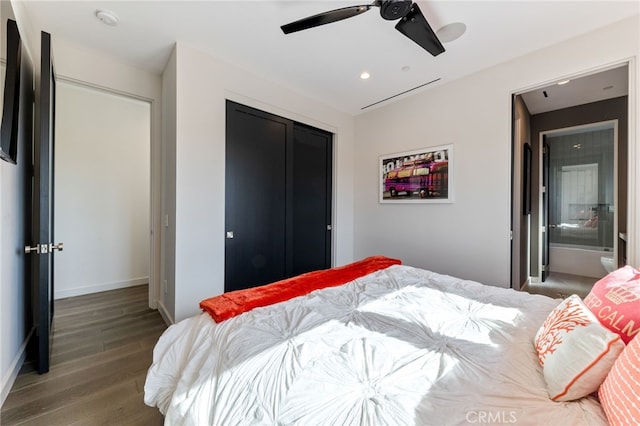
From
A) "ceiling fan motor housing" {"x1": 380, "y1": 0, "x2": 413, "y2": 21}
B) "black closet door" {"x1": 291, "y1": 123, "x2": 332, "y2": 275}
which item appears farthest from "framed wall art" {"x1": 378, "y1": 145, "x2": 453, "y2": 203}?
"ceiling fan motor housing" {"x1": 380, "y1": 0, "x2": 413, "y2": 21}

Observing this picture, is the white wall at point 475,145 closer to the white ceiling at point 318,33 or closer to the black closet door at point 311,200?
the white ceiling at point 318,33

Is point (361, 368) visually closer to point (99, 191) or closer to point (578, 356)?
point (578, 356)

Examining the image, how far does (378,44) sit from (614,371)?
255 cm

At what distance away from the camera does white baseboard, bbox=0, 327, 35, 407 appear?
5.08 feet

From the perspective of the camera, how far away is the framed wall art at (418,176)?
294 cm

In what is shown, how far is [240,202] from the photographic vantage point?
2.80m

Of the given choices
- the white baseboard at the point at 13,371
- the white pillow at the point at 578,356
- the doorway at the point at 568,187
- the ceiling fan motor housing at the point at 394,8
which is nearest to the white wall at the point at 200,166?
the white baseboard at the point at 13,371

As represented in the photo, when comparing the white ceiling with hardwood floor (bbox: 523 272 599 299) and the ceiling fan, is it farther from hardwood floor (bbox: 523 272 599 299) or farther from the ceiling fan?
hardwood floor (bbox: 523 272 599 299)

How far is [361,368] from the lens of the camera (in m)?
0.91

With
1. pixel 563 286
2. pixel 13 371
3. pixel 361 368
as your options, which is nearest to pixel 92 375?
pixel 13 371

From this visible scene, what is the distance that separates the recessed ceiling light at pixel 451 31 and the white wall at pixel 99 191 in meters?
3.36

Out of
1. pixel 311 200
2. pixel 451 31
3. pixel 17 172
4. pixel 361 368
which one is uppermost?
pixel 451 31

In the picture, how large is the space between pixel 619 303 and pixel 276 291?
1.57 meters

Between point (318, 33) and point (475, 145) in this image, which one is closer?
point (318, 33)
